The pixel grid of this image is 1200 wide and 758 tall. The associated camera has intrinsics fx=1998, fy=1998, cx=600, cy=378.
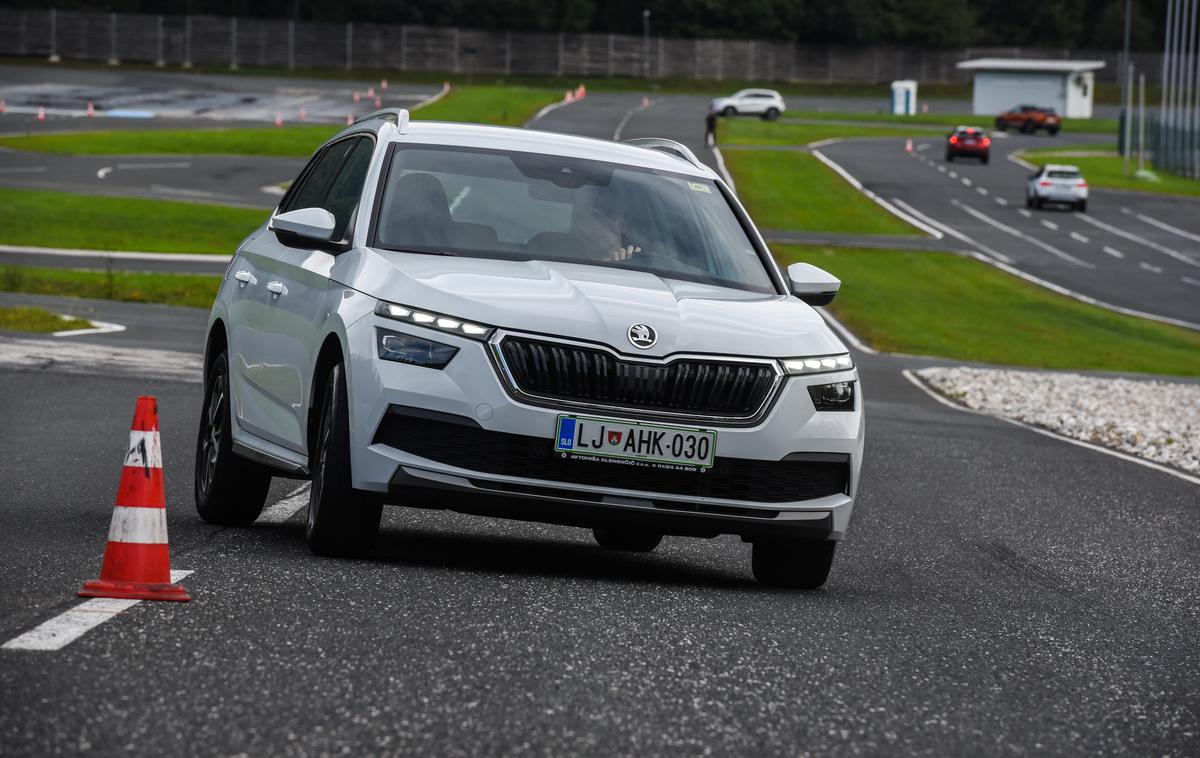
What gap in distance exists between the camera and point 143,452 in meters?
6.53

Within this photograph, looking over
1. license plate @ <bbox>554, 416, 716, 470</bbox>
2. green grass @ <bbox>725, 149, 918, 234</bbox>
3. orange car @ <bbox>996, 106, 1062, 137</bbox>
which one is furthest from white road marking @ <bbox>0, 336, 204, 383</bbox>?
orange car @ <bbox>996, 106, 1062, 137</bbox>

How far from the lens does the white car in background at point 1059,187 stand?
203 feet

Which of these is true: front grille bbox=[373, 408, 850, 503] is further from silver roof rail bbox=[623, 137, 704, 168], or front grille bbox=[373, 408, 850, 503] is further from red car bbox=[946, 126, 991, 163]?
red car bbox=[946, 126, 991, 163]

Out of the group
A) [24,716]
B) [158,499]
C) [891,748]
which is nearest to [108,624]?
[158,499]

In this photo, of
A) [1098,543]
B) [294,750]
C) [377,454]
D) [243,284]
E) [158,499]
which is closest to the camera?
[294,750]

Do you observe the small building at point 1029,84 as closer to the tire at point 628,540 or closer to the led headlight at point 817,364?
the tire at point 628,540

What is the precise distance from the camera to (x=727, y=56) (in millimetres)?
120438

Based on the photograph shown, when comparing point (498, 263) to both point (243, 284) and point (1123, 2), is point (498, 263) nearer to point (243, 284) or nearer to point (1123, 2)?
point (243, 284)

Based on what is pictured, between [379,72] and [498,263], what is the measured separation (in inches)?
3999

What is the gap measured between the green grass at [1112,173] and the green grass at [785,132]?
24.2 ft

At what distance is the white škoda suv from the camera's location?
725cm

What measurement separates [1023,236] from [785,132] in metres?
32.2

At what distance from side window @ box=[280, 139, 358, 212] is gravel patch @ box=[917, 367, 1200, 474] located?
29.0 ft

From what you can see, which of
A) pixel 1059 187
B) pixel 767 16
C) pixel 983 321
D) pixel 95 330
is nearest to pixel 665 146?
pixel 95 330
